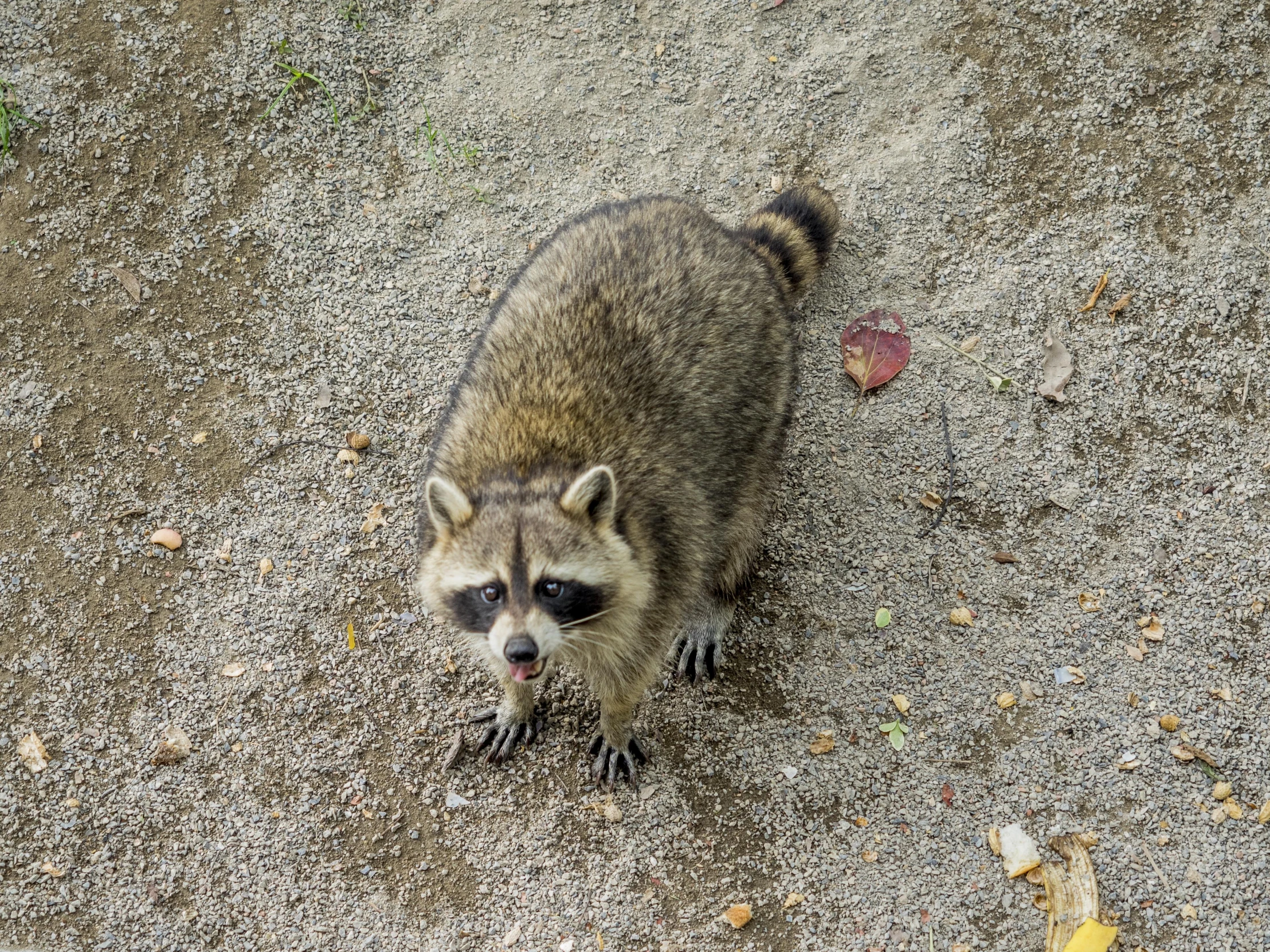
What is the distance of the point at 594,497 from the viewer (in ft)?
10.5

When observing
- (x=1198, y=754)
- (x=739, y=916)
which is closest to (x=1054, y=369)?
(x=1198, y=754)

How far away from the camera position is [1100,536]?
4.34 metres

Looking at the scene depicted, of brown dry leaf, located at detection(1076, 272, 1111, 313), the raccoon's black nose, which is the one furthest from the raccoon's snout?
brown dry leaf, located at detection(1076, 272, 1111, 313)

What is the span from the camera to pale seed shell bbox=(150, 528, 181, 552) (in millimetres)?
4363

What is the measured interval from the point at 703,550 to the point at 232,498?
216cm

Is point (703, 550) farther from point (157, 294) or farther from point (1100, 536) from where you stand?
point (157, 294)

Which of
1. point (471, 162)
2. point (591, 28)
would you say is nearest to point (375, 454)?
point (471, 162)

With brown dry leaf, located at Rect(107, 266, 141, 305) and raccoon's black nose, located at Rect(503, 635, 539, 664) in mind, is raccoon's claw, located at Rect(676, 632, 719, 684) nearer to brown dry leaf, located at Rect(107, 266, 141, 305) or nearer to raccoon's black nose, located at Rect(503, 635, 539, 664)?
raccoon's black nose, located at Rect(503, 635, 539, 664)

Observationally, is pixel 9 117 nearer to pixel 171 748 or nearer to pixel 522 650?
pixel 171 748

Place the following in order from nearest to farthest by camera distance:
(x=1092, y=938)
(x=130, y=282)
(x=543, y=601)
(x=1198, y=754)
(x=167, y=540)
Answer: (x=543, y=601) → (x=1092, y=938) → (x=1198, y=754) → (x=167, y=540) → (x=130, y=282)

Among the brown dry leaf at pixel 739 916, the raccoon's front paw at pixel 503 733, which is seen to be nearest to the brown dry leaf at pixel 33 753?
the raccoon's front paw at pixel 503 733

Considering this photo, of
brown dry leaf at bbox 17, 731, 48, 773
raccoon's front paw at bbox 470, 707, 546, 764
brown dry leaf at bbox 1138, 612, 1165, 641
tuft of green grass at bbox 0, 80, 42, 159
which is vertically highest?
tuft of green grass at bbox 0, 80, 42, 159

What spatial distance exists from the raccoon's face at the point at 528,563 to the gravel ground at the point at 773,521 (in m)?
1.05

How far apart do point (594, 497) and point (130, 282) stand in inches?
115
